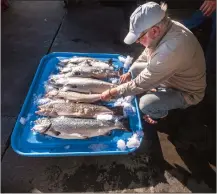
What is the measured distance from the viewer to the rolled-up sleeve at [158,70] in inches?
116

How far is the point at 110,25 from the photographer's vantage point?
20.0 feet

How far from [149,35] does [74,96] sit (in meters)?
1.34

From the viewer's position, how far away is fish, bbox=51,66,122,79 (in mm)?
4086

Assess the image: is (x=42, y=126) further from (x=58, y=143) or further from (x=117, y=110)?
(x=117, y=110)

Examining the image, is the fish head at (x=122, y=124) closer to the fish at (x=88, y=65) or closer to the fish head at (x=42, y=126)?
the fish head at (x=42, y=126)

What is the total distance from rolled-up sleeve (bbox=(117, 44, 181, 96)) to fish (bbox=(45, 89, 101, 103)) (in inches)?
18.2

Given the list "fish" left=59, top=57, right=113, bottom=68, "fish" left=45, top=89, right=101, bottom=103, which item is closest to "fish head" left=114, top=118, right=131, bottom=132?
"fish" left=45, top=89, right=101, bottom=103

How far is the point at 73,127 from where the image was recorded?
3.33 meters

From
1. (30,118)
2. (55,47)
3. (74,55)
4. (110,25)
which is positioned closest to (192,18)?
(110,25)

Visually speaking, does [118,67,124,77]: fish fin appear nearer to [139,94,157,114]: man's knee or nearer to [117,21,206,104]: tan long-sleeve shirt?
[139,94,157,114]: man's knee

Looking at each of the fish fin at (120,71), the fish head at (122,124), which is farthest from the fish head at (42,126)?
the fish fin at (120,71)

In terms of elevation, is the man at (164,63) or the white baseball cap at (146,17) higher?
the white baseball cap at (146,17)

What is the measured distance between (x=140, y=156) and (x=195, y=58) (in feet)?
4.59

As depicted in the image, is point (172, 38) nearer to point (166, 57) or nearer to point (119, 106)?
point (166, 57)
